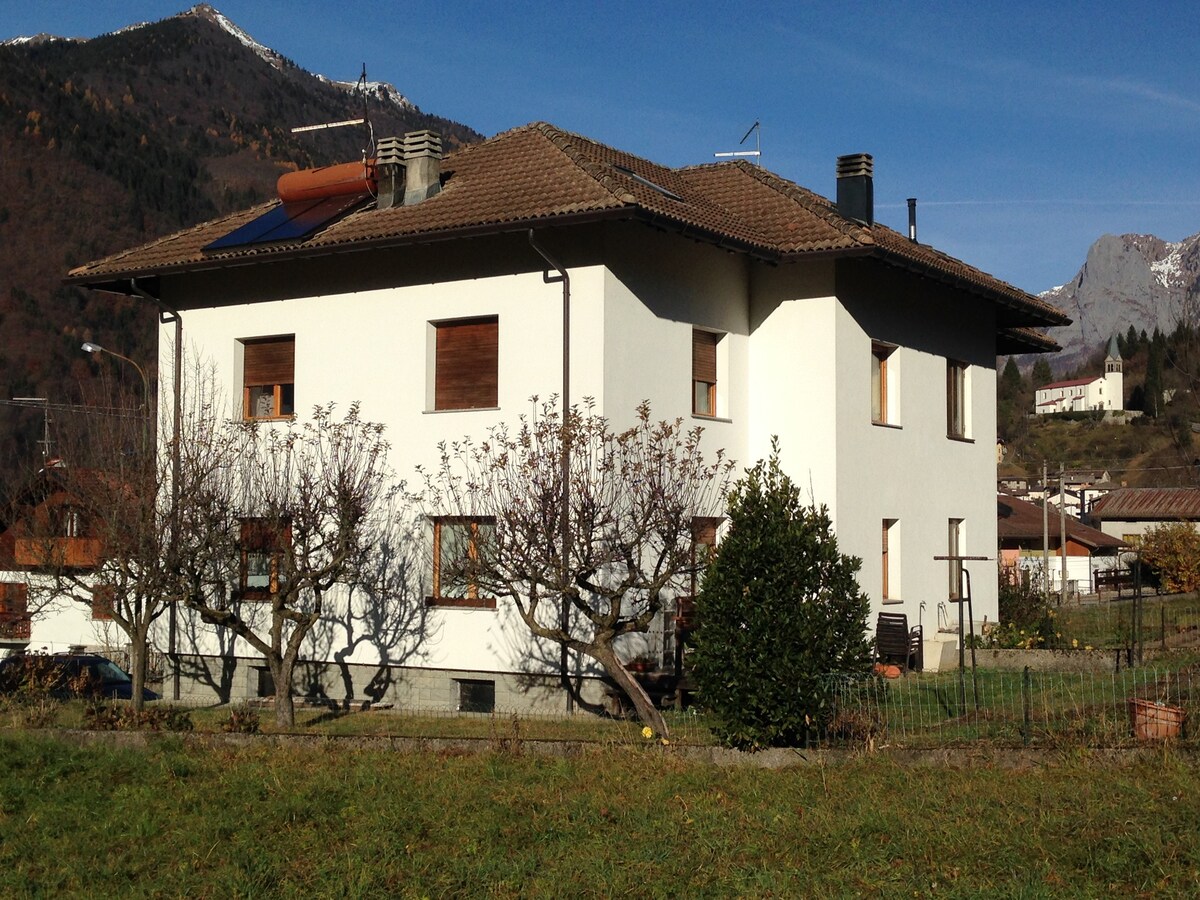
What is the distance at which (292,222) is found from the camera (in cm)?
2089

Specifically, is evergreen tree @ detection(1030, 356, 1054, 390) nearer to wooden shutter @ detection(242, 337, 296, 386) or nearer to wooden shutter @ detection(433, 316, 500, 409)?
wooden shutter @ detection(242, 337, 296, 386)

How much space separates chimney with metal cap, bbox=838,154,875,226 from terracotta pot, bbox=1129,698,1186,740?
12.1m

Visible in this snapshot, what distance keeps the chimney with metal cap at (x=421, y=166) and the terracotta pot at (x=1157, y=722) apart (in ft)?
40.5

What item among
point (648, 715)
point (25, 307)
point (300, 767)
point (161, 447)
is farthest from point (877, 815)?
point (25, 307)

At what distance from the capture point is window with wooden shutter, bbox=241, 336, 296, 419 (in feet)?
66.6

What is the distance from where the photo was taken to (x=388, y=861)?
31.9ft

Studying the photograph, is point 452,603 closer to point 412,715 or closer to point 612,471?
point 412,715

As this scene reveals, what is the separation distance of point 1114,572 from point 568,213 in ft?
122

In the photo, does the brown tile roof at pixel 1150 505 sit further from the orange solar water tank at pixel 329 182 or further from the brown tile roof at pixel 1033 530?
the orange solar water tank at pixel 329 182

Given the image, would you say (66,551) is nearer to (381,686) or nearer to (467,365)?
(381,686)

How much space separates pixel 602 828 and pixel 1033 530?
5521 cm

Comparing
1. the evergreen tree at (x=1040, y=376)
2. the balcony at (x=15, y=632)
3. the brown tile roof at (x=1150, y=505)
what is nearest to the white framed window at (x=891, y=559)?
the balcony at (x=15, y=632)

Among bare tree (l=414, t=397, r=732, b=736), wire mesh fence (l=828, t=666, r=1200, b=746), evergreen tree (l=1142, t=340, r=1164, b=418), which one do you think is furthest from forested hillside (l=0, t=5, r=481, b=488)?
evergreen tree (l=1142, t=340, r=1164, b=418)

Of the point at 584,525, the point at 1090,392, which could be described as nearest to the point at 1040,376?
the point at 1090,392
